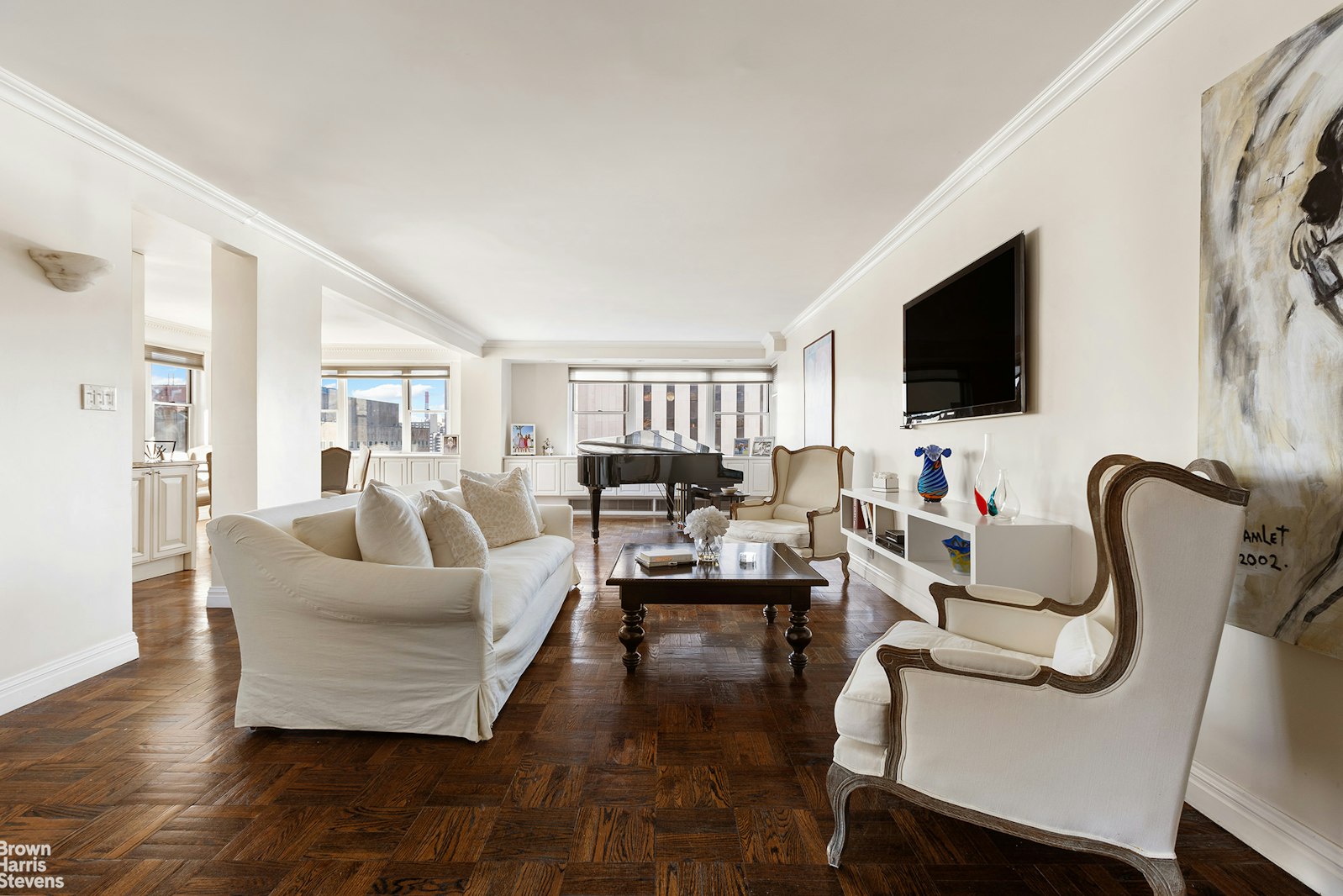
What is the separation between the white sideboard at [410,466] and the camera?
906cm

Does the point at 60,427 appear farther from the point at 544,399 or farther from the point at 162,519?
the point at 544,399

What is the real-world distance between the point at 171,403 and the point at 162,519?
3.80 meters

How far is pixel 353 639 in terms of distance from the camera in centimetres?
223

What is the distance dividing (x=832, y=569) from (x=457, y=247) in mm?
3692

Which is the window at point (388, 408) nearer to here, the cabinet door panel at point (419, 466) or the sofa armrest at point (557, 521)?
the cabinet door panel at point (419, 466)

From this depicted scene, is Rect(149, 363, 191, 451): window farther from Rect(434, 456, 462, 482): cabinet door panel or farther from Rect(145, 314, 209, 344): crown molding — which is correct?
Rect(434, 456, 462, 482): cabinet door panel

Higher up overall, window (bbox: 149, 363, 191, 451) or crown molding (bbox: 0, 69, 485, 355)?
crown molding (bbox: 0, 69, 485, 355)

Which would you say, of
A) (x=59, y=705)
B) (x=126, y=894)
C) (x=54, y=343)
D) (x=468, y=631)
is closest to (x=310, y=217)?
(x=54, y=343)

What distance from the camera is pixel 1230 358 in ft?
5.57

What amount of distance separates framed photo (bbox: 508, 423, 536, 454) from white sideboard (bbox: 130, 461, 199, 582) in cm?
433

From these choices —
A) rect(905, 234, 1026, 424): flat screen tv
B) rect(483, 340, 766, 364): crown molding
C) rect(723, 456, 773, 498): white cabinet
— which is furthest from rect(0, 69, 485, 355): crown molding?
rect(723, 456, 773, 498): white cabinet

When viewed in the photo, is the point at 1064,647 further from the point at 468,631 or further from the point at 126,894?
the point at 126,894

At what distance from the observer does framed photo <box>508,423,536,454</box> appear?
30.2 ft

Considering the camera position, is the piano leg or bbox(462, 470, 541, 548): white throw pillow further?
the piano leg
